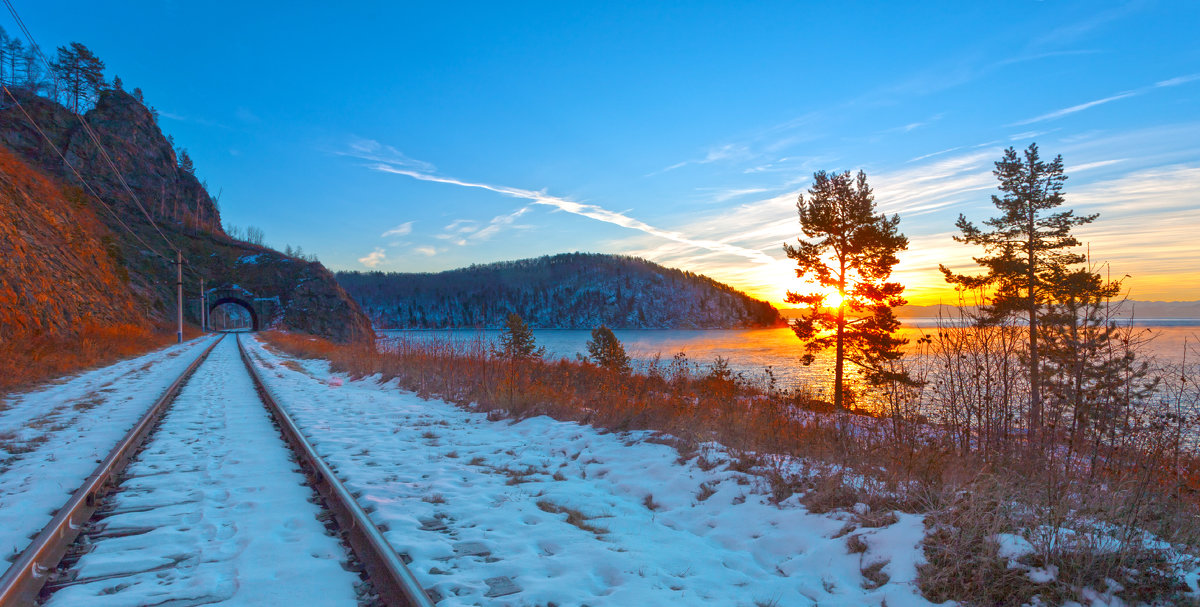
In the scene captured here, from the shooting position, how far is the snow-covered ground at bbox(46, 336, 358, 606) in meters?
2.96

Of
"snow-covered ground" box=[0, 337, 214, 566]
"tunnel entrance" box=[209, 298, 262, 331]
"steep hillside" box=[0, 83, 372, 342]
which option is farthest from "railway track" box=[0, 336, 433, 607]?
"tunnel entrance" box=[209, 298, 262, 331]

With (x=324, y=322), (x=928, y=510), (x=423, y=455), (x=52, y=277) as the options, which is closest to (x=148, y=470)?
(x=423, y=455)

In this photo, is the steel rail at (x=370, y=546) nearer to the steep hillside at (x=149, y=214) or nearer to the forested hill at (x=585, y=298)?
the steep hillside at (x=149, y=214)

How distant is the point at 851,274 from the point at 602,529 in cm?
2631

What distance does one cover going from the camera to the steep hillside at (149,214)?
52.1 meters

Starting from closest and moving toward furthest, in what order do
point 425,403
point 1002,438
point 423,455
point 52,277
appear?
point 1002,438, point 423,455, point 425,403, point 52,277

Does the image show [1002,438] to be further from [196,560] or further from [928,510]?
[196,560]

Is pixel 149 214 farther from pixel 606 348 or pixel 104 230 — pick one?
pixel 606 348

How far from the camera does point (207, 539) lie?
3717 millimetres

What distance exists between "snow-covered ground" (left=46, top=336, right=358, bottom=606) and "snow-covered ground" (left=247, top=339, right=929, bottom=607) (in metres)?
0.50

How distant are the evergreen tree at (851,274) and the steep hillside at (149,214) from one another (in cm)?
4191

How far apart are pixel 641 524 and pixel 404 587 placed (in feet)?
7.25

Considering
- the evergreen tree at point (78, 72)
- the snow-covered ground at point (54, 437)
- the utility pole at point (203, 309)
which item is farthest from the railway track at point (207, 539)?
the evergreen tree at point (78, 72)

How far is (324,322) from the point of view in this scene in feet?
216
